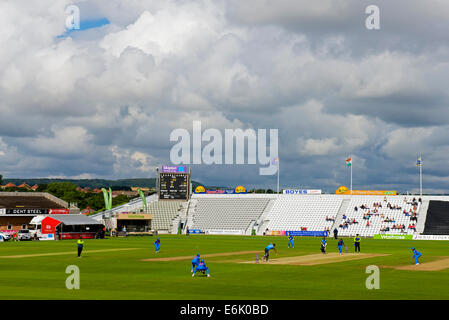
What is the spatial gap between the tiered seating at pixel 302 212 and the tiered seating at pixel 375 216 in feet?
11.7

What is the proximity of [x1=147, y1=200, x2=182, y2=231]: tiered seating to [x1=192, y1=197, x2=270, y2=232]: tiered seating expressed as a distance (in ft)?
15.7

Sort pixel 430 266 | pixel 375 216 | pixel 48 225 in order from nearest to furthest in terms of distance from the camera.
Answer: pixel 430 266
pixel 48 225
pixel 375 216

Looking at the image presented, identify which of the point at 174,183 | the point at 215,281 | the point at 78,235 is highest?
the point at 174,183

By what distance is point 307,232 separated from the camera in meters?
111

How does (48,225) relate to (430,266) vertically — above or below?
above

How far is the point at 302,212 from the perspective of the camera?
121 meters

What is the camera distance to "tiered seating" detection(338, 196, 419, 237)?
354 ft

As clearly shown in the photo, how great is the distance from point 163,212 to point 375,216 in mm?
46077

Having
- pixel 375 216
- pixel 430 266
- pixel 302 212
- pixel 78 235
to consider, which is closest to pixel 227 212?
pixel 302 212

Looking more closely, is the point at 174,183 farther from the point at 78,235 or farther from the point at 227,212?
the point at 78,235

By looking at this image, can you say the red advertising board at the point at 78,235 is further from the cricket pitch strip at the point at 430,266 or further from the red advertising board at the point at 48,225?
the cricket pitch strip at the point at 430,266

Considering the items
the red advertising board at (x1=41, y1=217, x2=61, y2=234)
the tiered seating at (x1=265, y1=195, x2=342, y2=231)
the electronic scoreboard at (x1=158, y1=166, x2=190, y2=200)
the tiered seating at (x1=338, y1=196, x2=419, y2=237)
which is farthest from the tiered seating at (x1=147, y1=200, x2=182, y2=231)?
the tiered seating at (x1=338, y1=196, x2=419, y2=237)
